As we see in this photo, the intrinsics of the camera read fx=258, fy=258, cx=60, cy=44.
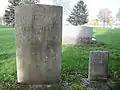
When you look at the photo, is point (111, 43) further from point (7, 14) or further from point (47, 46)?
point (47, 46)

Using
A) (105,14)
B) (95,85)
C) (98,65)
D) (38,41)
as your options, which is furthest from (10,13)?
(95,85)

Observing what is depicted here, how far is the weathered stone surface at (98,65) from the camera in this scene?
5699 mm

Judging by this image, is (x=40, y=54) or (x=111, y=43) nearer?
(x=40, y=54)

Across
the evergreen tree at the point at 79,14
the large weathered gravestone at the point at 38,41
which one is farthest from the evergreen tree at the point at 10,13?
the large weathered gravestone at the point at 38,41

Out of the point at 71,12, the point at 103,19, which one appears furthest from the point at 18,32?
the point at 103,19

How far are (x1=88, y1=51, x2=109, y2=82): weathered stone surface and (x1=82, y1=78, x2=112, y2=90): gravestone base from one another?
4.3 inches

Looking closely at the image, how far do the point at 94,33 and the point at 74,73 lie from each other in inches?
326

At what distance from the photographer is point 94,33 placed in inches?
575

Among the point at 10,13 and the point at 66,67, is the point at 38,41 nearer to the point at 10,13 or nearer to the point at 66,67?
the point at 66,67

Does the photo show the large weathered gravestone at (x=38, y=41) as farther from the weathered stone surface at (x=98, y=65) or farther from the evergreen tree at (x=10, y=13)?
the evergreen tree at (x=10, y=13)

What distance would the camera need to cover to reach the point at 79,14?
72.0ft

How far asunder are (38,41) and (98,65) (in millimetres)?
1542

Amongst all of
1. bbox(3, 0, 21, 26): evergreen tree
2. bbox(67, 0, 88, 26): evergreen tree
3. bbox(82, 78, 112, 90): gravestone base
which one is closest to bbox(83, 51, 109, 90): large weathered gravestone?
bbox(82, 78, 112, 90): gravestone base

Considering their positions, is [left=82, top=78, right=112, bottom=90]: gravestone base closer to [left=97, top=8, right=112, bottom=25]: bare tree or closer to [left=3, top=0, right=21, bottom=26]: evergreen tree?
[left=3, top=0, right=21, bottom=26]: evergreen tree
